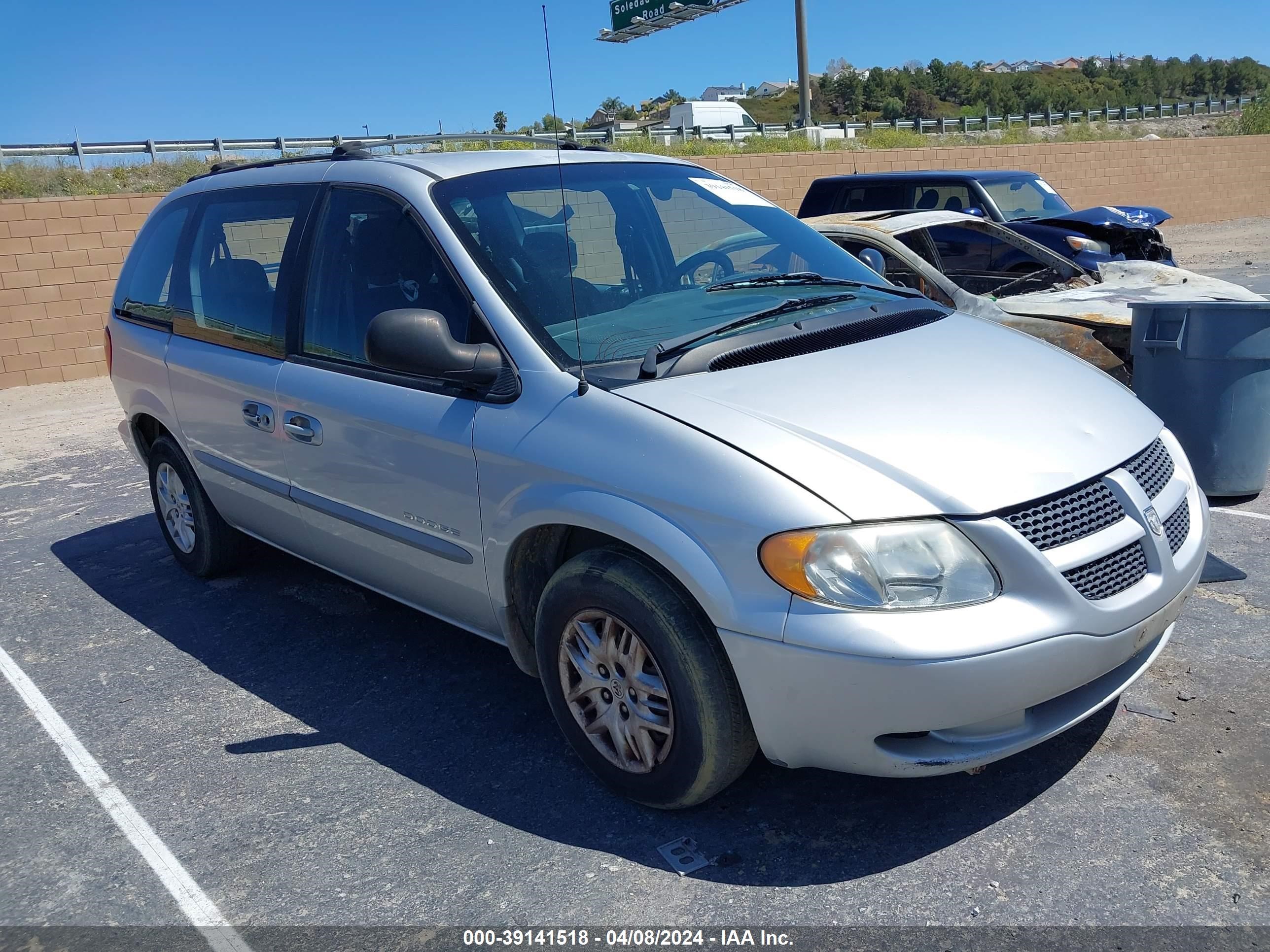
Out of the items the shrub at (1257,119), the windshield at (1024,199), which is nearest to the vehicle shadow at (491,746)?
the windshield at (1024,199)

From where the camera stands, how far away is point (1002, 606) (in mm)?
2494

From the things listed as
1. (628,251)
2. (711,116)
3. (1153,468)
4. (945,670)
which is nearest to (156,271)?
(628,251)

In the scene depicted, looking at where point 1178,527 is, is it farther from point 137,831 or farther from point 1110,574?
point 137,831

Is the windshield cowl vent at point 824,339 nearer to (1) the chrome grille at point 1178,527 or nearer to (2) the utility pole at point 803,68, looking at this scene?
(1) the chrome grille at point 1178,527

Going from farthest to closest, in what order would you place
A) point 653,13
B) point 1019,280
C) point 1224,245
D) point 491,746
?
point 653,13, point 1224,245, point 1019,280, point 491,746

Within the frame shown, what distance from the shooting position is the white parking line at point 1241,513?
521cm

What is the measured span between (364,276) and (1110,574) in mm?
2605

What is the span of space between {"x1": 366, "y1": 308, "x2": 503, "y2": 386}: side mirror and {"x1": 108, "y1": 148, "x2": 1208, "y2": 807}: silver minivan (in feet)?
0.04

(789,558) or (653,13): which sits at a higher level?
(653,13)

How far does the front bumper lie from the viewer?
244 centimetres

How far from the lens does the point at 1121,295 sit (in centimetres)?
569

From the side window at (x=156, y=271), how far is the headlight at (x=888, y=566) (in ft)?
11.2

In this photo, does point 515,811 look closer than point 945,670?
No

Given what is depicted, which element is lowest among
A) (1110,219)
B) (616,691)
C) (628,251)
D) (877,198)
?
(616,691)
